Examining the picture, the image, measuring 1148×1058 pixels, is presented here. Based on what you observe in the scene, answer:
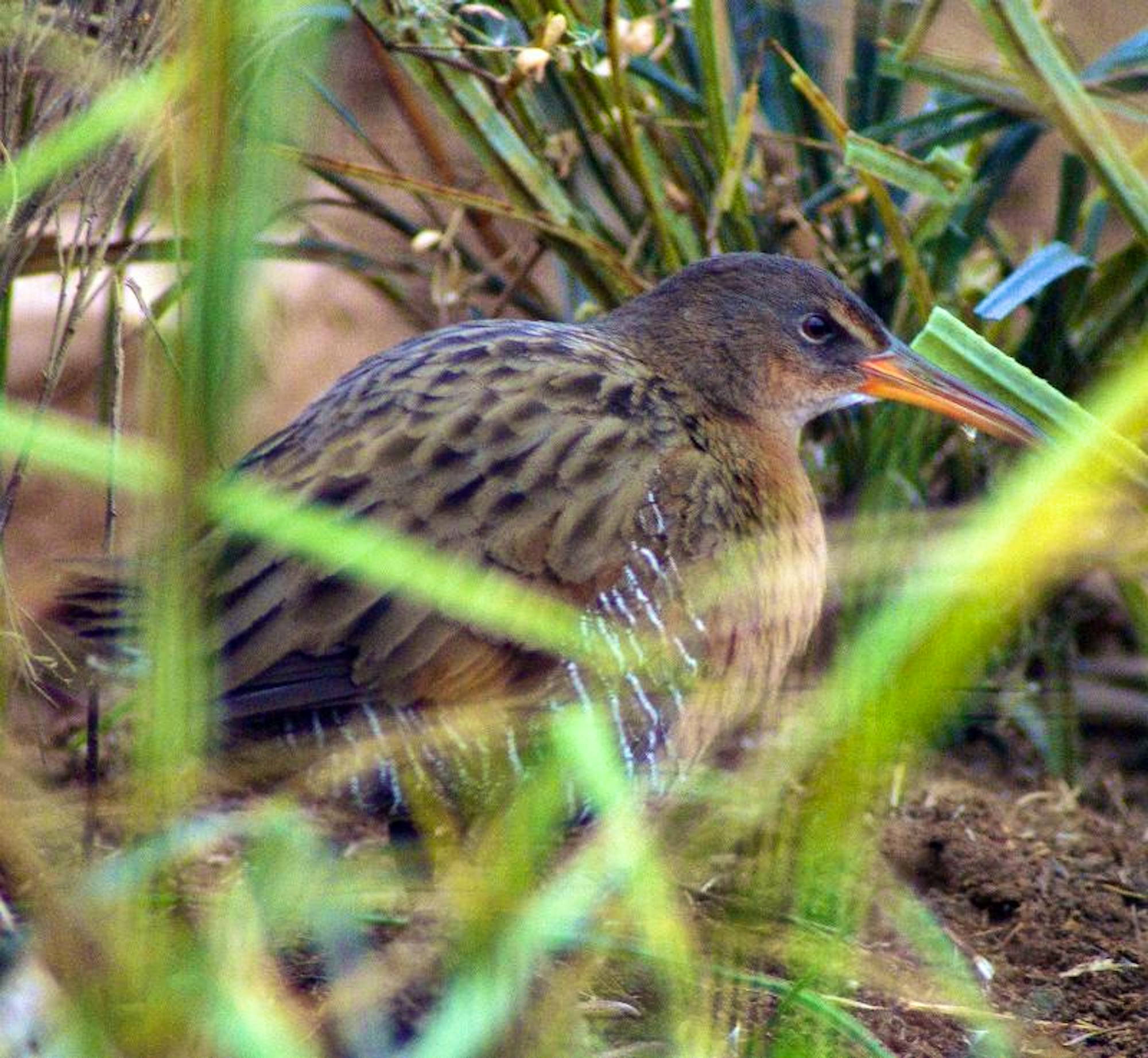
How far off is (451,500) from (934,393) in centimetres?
86

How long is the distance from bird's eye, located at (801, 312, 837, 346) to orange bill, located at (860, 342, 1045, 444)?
0.24 feet

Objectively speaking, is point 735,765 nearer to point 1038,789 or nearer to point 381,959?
point 1038,789

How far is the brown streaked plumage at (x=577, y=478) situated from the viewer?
7.73 ft

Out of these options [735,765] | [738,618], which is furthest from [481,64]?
[735,765]

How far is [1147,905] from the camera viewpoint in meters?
2.68

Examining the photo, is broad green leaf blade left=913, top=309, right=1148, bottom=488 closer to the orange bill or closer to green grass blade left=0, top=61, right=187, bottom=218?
the orange bill

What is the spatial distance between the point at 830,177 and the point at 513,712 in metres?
1.40

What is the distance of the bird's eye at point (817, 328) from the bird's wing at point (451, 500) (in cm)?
36

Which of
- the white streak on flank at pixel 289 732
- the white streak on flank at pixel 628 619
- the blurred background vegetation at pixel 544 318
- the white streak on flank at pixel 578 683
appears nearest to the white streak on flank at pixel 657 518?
the white streak on flank at pixel 628 619

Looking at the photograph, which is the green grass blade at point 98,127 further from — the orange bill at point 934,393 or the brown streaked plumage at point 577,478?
the orange bill at point 934,393

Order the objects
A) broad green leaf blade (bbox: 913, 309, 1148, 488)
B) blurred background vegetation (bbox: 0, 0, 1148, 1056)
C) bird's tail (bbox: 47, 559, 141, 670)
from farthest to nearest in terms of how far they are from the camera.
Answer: bird's tail (bbox: 47, 559, 141, 670)
broad green leaf blade (bbox: 913, 309, 1148, 488)
blurred background vegetation (bbox: 0, 0, 1148, 1056)

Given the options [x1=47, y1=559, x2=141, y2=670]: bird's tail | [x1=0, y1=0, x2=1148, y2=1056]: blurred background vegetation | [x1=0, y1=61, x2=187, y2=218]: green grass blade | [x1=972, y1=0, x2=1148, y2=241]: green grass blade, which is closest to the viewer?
[x1=0, y1=0, x2=1148, y2=1056]: blurred background vegetation

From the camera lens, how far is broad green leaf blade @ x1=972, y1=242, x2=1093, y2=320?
2605 mm

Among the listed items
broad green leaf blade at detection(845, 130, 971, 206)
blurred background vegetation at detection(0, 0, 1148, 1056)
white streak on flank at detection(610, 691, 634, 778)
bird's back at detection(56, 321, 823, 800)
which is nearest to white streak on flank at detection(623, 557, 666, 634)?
bird's back at detection(56, 321, 823, 800)
